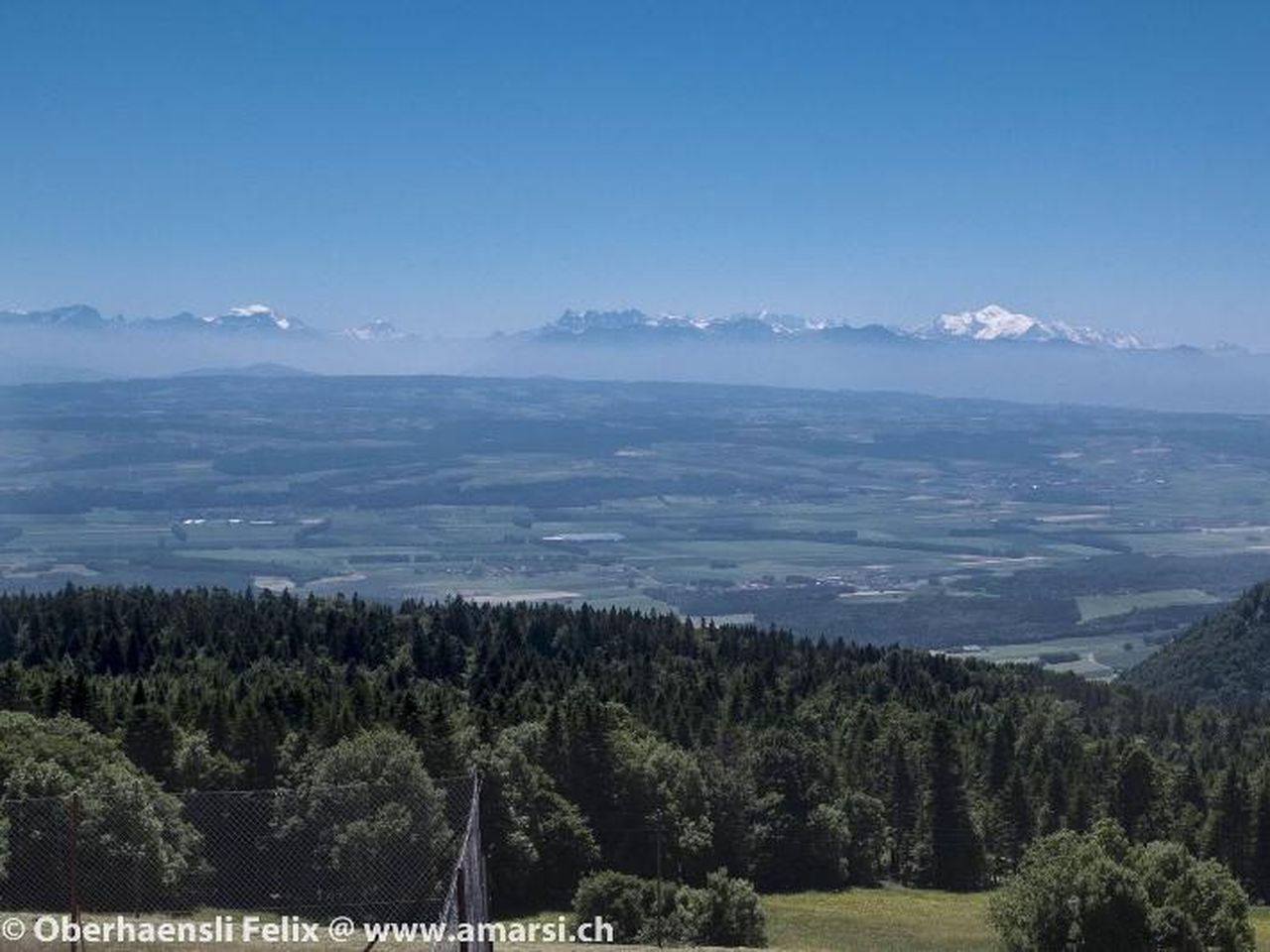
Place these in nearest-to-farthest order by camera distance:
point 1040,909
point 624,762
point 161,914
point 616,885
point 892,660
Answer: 1. point 161,914
2. point 1040,909
3. point 616,885
4. point 624,762
5. point 892,660

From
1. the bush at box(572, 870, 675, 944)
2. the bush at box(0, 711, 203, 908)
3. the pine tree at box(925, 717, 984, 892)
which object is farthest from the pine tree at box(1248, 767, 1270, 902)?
the bush at box(0, 711, 203, 908)

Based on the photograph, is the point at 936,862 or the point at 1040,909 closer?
the point at 1040,909

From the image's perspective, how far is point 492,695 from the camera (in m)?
62.9

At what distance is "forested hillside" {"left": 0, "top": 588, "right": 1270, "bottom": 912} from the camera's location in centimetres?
4569

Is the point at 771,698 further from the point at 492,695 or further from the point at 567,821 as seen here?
the point at 567,821

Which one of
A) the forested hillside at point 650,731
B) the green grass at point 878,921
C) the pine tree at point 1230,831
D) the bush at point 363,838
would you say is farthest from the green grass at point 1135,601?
the bush at point 363,838

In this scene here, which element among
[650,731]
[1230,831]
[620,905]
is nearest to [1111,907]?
[620,905]

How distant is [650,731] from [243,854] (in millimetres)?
26927

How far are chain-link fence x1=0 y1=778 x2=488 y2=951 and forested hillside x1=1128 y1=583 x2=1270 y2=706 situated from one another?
88.9 meters

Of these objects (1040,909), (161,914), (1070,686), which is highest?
(161,914)

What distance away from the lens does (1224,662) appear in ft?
375

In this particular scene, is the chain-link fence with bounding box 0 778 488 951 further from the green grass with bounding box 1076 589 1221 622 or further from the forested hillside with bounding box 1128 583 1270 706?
the green grass with bounding box 1076 589 1221 622

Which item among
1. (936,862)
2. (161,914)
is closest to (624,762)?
(936,862)

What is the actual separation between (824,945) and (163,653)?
44874mm
